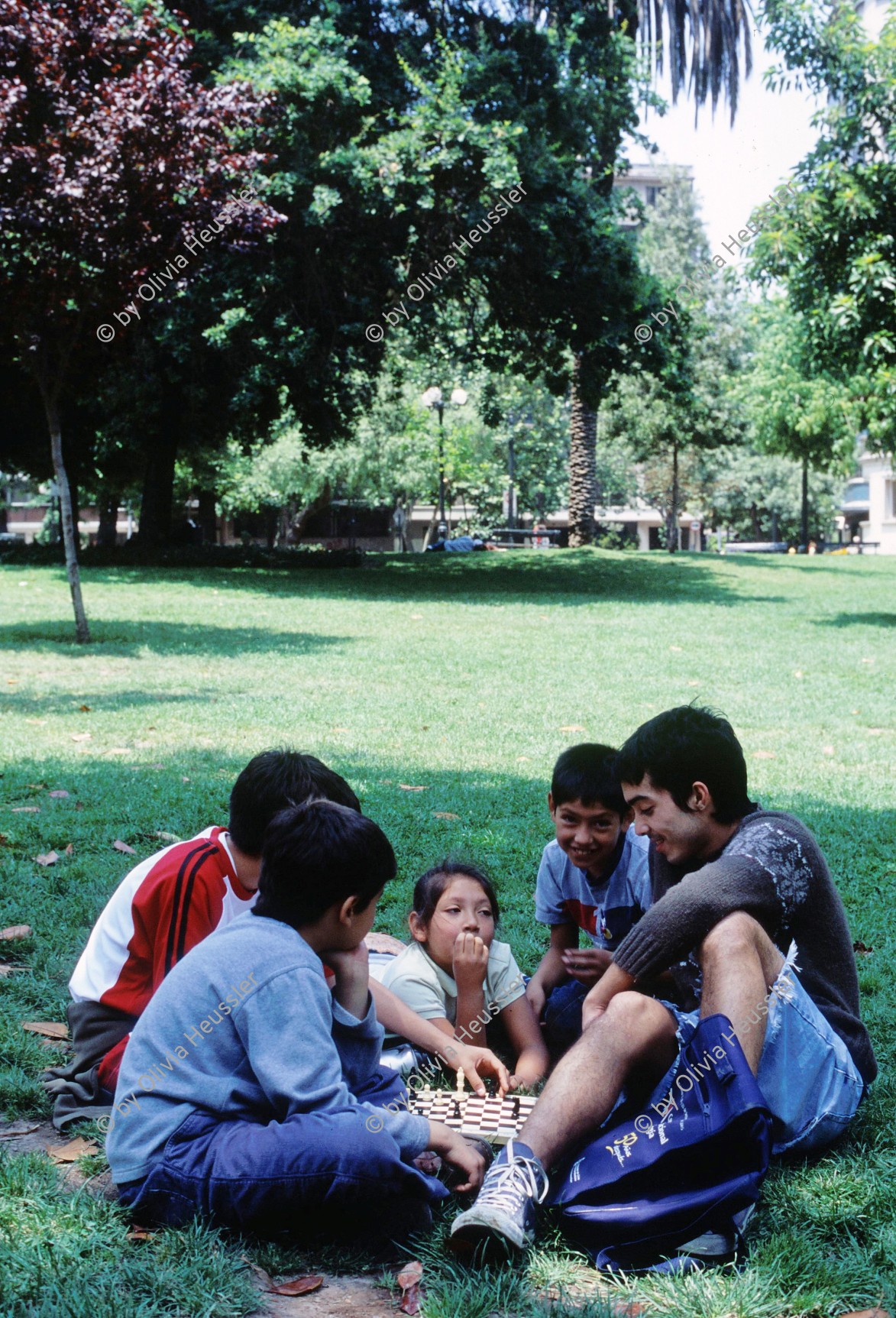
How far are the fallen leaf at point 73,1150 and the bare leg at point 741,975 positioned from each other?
4.96 feet

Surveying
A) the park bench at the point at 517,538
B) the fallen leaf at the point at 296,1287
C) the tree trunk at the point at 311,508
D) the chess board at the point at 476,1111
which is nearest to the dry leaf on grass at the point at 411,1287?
the fallen leaf at the point at 296,1287

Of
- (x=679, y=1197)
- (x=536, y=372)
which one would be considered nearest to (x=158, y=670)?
(x=679, y=1197)

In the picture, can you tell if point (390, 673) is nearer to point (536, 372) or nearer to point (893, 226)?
point (893, 226)

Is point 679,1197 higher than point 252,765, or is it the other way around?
point 252,765

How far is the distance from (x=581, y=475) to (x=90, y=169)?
16.5 m

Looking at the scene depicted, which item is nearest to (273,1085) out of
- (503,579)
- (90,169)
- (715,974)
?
(715,974)

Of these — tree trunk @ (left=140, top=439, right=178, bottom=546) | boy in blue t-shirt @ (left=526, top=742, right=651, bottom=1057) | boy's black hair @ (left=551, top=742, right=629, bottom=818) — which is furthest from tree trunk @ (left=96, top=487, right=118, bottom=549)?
boy's black hair @ (left=551, top=742, right=629, bottom=818)

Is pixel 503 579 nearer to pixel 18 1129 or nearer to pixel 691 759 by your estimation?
pixel 691 759

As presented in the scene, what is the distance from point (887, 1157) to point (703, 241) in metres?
53.8

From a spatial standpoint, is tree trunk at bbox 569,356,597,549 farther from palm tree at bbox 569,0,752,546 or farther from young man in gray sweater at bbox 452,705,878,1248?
young man in gray sweater at bbox 452,705,878,1248

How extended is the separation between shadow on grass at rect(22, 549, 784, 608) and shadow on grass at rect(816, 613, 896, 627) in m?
1.71

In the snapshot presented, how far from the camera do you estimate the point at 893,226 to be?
540 inches

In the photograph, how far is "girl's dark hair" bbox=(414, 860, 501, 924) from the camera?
3770 mm

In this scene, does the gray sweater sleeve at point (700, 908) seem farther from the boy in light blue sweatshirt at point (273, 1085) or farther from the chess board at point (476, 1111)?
the boy in light blue sweatshirt at point (273, 1085)
